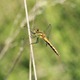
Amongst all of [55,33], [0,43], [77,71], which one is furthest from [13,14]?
[77,71]

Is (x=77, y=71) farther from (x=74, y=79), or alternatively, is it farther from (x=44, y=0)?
(x=44, y=0)

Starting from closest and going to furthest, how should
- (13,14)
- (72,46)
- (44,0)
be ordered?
1. (44,0)
2. (72,46)
3. (13,14)

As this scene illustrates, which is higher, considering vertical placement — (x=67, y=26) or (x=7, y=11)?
(x=7, y=11)

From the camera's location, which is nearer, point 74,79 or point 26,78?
point 74,79

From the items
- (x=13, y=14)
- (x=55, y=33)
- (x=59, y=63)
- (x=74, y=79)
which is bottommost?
(x=74, y=79)

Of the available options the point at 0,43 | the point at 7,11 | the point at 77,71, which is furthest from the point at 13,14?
the point at 77,71

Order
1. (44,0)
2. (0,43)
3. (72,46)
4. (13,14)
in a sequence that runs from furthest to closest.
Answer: (13,14)
(0,43)
(72,46)
(44,0)

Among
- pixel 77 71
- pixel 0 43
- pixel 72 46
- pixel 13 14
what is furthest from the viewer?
pixel 13 14

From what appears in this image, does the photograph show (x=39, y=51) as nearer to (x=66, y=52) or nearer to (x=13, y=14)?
(x=66, y=52)

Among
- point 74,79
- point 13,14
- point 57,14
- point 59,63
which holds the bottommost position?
point 74,79
